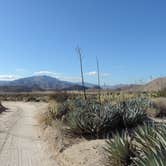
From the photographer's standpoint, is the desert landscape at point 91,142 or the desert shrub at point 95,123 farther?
the desert shrub at point 95,123

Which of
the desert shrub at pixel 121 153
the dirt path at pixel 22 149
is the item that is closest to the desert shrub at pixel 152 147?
the desert shrub at pixel 121 153

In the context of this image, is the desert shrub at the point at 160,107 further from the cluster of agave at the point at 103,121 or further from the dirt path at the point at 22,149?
the dirt path at the point at 22,149

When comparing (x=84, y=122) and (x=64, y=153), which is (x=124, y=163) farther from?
(x=84, y=122)

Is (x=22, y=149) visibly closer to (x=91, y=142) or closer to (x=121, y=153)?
(x=91, y=142)

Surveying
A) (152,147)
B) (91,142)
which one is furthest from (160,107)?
(152,147)

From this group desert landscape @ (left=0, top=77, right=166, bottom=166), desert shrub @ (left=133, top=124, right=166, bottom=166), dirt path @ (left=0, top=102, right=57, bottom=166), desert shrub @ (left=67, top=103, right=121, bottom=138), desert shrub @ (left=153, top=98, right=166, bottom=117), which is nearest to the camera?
desert shrub @ (left=133, top=124, right=166, bottom=166)

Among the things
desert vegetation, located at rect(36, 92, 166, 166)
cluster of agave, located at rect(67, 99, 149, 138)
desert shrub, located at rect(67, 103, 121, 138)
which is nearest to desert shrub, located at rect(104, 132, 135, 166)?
desert vegetation, located at rect(36, 92, 166, 166)

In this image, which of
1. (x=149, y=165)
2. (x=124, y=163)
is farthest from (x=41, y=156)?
(x=149, y=165)

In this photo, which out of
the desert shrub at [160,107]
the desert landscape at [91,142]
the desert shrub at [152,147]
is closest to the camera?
the desert shrub at [152,147]

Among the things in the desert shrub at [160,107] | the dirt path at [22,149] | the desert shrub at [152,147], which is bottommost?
the dirt path at [22,149]

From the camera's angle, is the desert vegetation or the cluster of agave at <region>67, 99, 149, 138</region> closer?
the desert vegetation

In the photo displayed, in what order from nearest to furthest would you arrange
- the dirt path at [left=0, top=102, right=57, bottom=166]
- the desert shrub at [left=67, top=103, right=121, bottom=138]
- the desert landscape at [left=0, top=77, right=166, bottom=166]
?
the desert landscape at [left=0, top=77, right=166, bottom=166], the dirt path at [left=0, top=102, right=57, bottom=166], the desert shrub at [left=67, top=103, right=121, bottom=138]

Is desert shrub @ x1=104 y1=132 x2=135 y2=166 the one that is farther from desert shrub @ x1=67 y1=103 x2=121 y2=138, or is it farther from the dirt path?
desert shrub @ x1=67 y1=103 x2=121 y2=138

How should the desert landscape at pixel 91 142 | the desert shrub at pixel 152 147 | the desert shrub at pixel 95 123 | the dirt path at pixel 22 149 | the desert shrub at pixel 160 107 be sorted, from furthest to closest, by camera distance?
the desert shrub at pixel 160 107 → the desert shrub at pixel 95 123 → the dirt path at pixel 22 149 → the desert landscape at pixel 91 142 → the desert shrub at pixel 152 147
